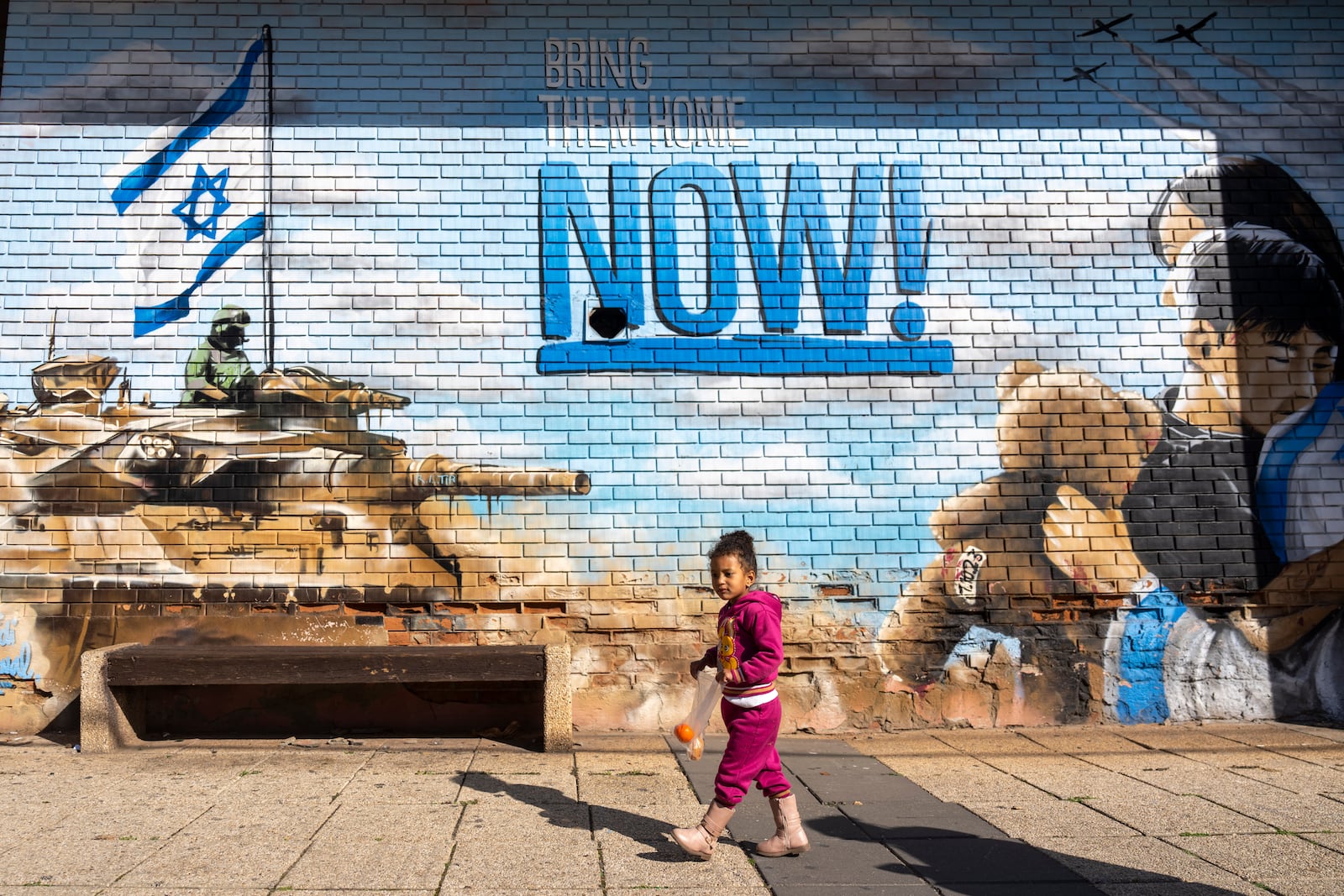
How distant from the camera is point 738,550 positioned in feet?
13.0

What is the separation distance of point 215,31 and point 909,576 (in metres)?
6.11

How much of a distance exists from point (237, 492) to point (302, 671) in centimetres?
140

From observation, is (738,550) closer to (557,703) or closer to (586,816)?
(586,816)

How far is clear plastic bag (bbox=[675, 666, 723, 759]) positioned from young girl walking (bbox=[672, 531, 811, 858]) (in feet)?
0.14

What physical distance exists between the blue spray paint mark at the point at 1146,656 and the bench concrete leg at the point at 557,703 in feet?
12.0

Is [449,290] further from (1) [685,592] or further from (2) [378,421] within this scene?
(1) [685,592]

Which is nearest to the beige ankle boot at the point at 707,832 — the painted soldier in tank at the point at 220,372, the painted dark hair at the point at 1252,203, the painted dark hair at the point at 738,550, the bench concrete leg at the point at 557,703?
the painted dark hair at the point at 738,550

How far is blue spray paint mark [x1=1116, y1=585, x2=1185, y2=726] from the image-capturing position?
649 centimetres

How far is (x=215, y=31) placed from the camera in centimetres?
681

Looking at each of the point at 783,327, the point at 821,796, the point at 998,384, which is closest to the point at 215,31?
the point at 783,327

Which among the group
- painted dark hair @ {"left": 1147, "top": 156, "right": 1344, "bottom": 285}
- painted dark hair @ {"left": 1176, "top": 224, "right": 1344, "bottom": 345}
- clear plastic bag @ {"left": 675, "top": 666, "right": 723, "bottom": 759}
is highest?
painted dark hair @ {"left": 1147, "top": 156, "right": 1344, "bottom": 285}

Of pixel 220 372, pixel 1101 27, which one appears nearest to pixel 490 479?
pixel 220 372

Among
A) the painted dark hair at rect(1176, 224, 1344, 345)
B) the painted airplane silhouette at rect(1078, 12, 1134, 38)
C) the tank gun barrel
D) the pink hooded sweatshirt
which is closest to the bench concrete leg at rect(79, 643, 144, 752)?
the tank gun barrel

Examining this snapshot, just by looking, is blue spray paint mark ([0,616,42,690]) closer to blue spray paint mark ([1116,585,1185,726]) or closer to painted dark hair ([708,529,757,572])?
painted dark hair ([708,529,757,572])
